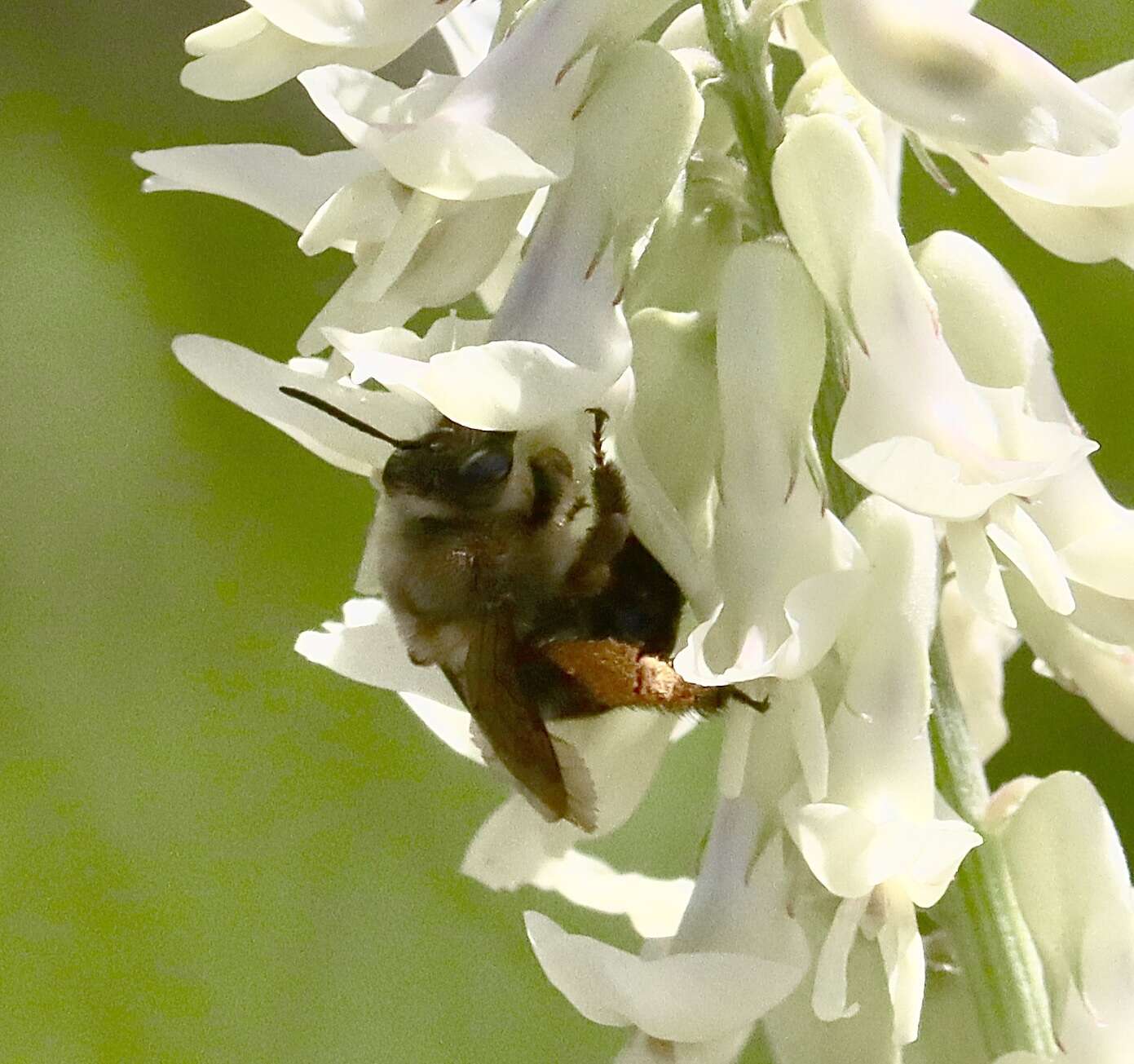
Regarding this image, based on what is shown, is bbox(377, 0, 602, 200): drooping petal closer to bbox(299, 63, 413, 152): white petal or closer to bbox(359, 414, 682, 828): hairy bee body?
bbox(299, 63, 413, 152): white petal

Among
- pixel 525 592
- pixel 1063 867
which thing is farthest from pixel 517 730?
pixel 1063 867

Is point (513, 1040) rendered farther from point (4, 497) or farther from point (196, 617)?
point (4, 497)

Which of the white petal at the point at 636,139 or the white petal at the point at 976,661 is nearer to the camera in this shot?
the white petal at the point at 636,139

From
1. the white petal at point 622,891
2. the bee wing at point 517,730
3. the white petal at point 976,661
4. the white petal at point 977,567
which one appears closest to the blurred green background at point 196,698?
the white petal at point 976,661

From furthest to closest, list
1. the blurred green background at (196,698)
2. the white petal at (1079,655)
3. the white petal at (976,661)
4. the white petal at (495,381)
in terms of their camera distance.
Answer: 1. the blurred green background at (196,698)
2. the white petal at (976,661)
3. the white petal at (1079,655)
4. the white petal at (495,381)

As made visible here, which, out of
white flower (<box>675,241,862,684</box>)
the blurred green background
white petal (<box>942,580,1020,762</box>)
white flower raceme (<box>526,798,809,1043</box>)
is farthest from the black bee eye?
the blurred green background

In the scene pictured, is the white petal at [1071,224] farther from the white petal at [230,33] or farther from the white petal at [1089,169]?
the white petal at [230,33]

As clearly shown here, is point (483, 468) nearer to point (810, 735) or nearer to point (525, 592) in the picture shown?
point (525, 592)
